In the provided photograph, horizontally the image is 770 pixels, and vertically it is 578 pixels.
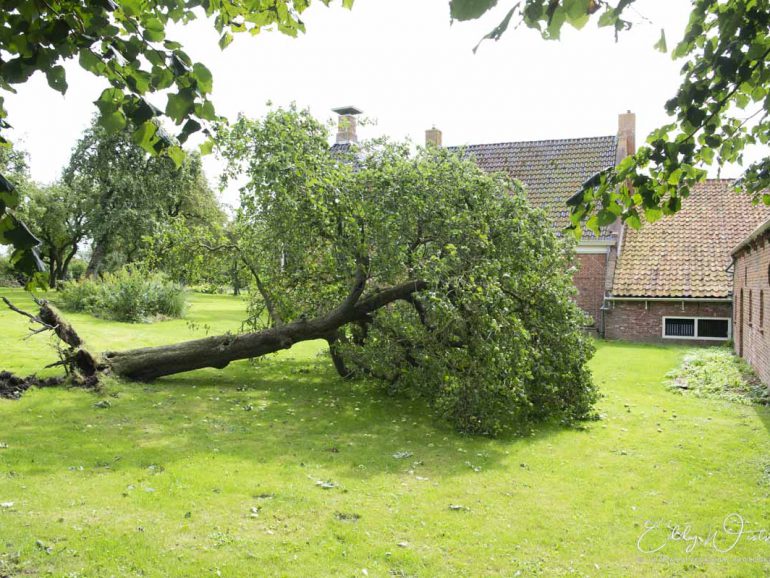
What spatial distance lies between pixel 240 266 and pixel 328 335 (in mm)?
2466

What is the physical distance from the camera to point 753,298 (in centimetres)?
1532

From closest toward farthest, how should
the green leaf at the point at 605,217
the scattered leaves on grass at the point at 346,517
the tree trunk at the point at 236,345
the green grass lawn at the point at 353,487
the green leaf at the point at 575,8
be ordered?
the green leaf at the point at 575,8 < the green leaf at the point at 605,217 < the green grass lawn at the point at 353,487 < the scattered leaves on grass at the point at 346,517 < the tree trunk at the point at 236,345

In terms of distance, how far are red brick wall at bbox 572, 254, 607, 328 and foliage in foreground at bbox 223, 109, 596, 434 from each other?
443 inches

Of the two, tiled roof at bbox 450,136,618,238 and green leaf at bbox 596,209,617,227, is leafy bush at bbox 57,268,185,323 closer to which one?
tiled roof at bbox 450,136,618,238

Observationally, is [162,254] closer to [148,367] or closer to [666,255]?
[148,367]

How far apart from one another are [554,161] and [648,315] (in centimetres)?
667

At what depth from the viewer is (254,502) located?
22.2 feet

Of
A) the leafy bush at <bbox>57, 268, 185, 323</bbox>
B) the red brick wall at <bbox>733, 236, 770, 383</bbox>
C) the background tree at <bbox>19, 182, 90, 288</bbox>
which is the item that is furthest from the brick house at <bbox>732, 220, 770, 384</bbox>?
the background tree at <bbox>19, 182, 90, 288</bbox>

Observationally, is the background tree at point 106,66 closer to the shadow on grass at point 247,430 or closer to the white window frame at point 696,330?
the shadow on grass at point 247,430

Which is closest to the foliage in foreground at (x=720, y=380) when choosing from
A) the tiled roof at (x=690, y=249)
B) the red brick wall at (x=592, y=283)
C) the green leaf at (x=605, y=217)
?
the tiled roof at (x=690, y=249)

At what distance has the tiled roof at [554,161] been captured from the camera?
25.0 meters

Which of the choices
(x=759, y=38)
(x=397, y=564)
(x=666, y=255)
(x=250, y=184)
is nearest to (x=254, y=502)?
(x=397, y=564)

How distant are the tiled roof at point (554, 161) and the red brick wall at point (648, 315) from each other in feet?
12.8

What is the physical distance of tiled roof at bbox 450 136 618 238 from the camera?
2500 centimetres
